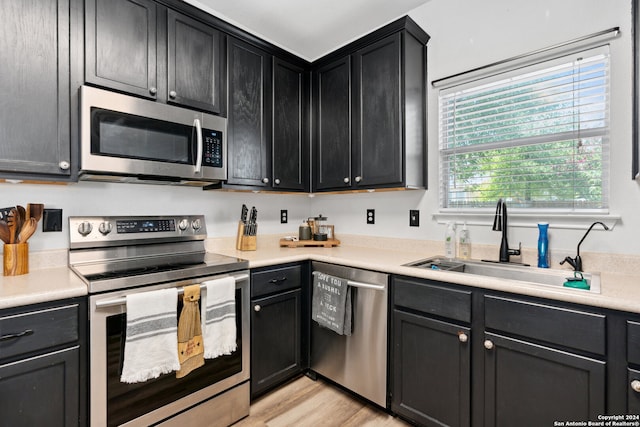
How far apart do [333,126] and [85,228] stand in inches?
67.6

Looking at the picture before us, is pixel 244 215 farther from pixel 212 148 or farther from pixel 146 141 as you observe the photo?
pixel 146 141

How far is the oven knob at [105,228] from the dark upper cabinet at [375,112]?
1.42 metres

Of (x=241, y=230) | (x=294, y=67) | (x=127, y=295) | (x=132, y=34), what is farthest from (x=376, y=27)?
(x=127, y=295)

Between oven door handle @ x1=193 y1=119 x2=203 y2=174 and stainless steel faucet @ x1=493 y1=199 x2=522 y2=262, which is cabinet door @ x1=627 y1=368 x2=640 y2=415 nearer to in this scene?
stainless steel faucet @ x1=493 y1=199 x2=522 y2=262

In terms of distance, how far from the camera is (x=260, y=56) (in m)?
2.27

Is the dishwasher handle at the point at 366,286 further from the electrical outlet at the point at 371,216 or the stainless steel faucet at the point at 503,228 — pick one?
the electrical outlet at the point at 371,216

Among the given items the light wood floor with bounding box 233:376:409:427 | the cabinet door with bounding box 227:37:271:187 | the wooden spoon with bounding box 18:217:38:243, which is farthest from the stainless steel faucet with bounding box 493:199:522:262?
the wooden spoon with bounding box 18:217:38:243

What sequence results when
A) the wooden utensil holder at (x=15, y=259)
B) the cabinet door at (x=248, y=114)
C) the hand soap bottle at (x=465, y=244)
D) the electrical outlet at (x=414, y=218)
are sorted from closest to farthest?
the wooden utensil holder at (x=15, y=259)
the hand soap bottle at (x=465, y=244)
the cabinet door at (x=248, y=114)
the electrical outlet at (x=414, y=218)

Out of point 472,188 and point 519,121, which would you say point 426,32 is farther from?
point 472,188

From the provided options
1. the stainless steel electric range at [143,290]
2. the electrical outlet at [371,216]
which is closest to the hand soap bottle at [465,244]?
the electrical outlet at [371,216]

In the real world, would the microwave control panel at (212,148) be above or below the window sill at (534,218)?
above

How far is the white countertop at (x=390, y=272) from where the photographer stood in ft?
3.73

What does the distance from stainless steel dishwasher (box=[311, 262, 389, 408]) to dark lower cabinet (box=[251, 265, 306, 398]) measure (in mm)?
182

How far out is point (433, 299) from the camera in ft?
5.12
